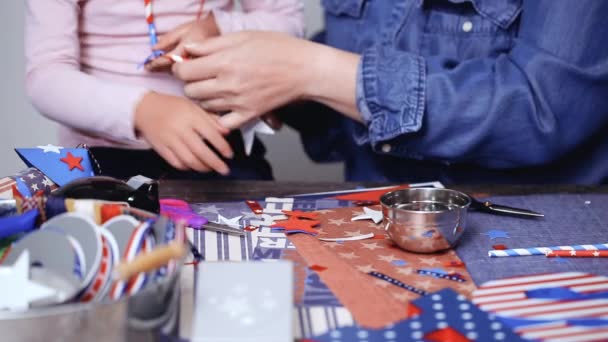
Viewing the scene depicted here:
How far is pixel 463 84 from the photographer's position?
3.71ft

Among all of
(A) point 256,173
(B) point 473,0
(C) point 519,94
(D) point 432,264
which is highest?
(B) point 473,0

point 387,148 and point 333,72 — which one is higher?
point 333,72

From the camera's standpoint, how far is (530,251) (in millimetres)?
839

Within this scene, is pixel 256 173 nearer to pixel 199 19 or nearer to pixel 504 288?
pixel 199 19

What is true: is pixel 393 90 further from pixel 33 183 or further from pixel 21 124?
pixel 21 124

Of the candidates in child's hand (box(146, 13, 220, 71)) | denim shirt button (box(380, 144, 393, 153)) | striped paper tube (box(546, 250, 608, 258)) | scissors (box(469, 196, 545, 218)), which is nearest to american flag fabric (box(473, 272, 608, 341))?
striped paper tube (box(546, 250, 608, 258))

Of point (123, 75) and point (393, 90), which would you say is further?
point (123, 75)

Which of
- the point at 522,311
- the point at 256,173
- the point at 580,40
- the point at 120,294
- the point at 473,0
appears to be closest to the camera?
the point at 120,294

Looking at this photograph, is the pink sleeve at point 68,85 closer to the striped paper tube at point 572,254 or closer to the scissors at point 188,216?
the scissors at point 188,216

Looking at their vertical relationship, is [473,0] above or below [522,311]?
above

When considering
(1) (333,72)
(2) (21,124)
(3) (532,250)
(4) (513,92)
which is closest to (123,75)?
(1) (333,72)

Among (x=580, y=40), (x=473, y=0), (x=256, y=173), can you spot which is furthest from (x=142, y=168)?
(x=580, y=40)

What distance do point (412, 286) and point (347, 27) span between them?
30.2 inches

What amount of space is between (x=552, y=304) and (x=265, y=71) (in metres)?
0.61
